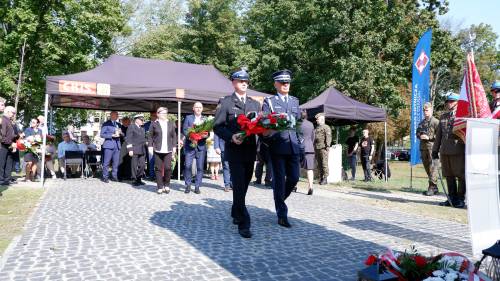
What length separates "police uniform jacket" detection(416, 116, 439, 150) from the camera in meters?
10.2

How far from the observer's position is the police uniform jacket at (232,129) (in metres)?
5.70

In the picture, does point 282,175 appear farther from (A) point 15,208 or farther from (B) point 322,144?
(B) point 322,144

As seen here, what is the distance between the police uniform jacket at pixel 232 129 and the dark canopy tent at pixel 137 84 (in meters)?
7.19

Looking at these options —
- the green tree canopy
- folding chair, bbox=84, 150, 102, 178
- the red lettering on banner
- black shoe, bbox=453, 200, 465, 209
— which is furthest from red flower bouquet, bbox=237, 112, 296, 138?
the green tree canopy

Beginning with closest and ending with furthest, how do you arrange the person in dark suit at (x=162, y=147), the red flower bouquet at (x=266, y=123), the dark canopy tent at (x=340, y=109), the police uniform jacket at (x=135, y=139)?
the red flower bouquet at (x=266, y=123) < the person in dark suit at (x=162, y=147) < the police uniform jacket at (x=135, y=139) < the dark canopy tent at (x=340, y=109)

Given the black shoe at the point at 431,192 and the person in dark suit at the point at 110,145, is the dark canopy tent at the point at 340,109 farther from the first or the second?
the person in dark suit at the point at 110,145

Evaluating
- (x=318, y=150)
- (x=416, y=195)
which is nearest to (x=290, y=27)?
(x=318, y=150)

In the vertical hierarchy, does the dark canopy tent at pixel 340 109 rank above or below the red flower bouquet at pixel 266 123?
above

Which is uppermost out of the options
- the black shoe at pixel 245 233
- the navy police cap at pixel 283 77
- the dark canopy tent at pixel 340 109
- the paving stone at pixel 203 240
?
the dark canopy tent at pixel 340 109

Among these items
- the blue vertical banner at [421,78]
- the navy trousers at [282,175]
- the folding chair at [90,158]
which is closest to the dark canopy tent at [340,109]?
the blue vertical banner at [421,78]

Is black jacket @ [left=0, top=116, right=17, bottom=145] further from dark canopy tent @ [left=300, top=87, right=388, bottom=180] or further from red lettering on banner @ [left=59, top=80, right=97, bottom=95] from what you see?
dark canopy tent @ [left=300, top=87, right=388, bottom=180]

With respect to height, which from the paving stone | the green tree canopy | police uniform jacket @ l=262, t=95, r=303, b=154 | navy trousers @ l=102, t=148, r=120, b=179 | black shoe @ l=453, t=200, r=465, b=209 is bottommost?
the paving stone

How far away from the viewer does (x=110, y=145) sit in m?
12.8

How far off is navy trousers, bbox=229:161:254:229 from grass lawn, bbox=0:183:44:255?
2741mm
